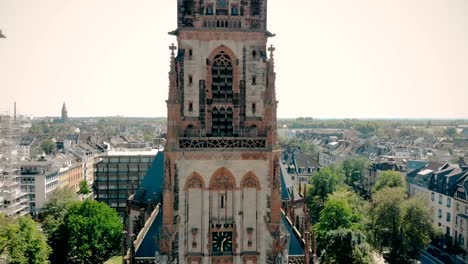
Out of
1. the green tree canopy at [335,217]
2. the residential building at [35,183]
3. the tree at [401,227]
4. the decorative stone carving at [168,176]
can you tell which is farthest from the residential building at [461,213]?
the residential building at [35,183]

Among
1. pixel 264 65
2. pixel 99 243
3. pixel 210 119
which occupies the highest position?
pixel 264 65

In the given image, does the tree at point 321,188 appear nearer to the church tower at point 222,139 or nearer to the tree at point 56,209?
the tree at point 56,209

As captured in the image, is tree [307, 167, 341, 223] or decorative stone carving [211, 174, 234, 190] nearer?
decorative stone carving [211, 174, 234, 190]

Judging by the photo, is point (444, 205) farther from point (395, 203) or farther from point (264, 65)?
point (264, 65)

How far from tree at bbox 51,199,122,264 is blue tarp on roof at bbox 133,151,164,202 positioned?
1795 centimetres

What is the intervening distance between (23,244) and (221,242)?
37191 millimetres

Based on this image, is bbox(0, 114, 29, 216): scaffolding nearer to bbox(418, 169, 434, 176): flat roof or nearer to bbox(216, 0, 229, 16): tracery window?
bbox(216, 0, 229, 16): tracery window

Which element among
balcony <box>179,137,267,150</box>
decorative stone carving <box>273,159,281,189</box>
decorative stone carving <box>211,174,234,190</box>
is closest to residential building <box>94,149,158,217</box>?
decorative stone carving <box>211,174,234,190</box>

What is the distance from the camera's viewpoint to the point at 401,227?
233 ft

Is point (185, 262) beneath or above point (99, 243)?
above

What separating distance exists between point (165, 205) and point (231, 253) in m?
6.16

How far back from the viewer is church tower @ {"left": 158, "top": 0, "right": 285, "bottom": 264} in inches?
1346

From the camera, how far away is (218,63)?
116ft

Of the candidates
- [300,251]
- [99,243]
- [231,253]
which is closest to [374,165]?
[99,243]
